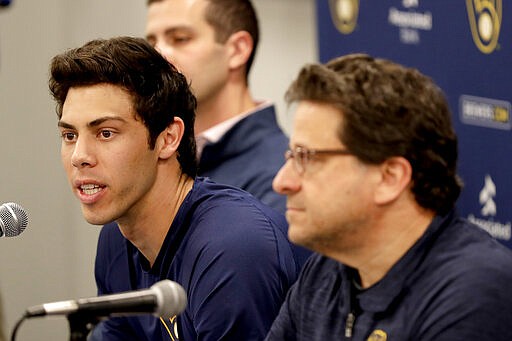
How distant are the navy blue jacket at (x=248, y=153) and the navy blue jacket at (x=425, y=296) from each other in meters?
1.53

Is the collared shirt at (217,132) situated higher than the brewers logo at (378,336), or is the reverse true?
the brewers logo at (378,336)

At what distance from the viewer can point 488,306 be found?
5.99 ft

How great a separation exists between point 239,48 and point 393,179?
2232 millimetres

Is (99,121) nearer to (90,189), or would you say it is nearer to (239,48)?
(90,189)

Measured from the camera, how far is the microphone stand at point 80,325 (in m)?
1.75

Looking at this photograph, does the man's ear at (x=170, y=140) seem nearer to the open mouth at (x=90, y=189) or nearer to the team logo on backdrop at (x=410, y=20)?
the open mouth at (x=90, y=189)

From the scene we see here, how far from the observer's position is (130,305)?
1701mm

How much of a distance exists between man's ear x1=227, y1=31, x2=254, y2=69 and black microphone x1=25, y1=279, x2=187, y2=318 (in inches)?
97.0

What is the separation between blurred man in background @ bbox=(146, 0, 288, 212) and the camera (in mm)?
3873

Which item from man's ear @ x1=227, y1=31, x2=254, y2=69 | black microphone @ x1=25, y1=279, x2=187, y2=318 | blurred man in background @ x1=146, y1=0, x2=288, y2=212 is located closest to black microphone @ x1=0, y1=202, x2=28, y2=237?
black microphone @ x1=25, y1=279, x2=187, y2=318

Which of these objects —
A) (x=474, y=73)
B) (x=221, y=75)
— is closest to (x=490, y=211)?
(x=474, y=73)

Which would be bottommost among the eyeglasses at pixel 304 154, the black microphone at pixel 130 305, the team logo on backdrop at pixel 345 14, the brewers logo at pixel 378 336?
the brewers logo at pixel 378 336

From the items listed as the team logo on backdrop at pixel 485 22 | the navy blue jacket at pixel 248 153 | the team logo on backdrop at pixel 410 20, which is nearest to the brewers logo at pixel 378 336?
the team logo on backdrop at pixel 485 22

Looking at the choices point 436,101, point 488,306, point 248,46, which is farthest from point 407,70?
point 248,46
